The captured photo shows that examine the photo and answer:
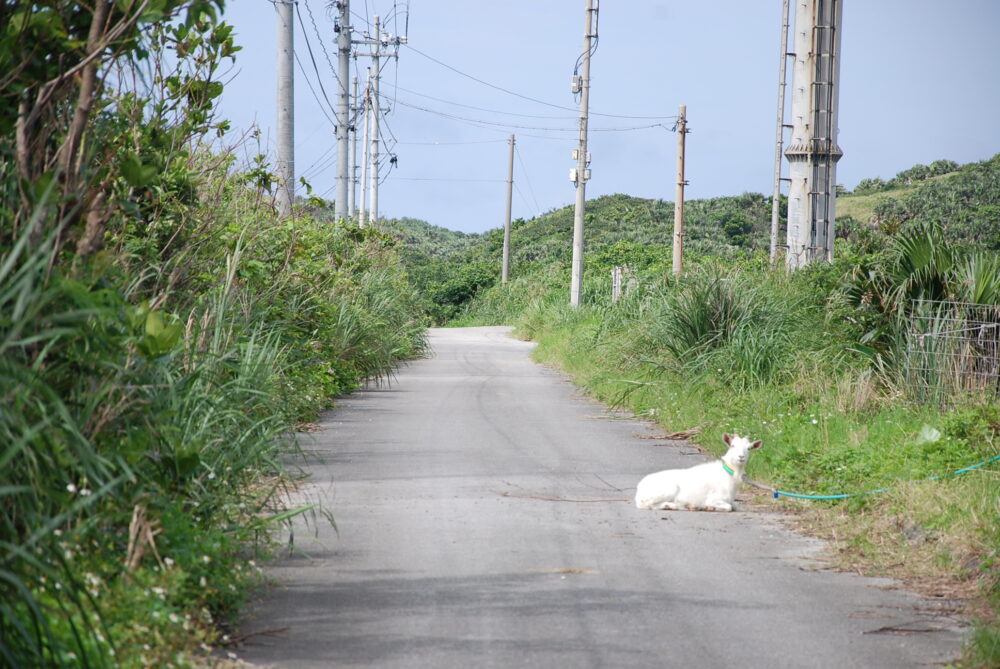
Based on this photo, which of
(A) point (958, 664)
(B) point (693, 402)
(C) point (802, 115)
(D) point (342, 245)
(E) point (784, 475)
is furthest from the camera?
(D) point (342, 245)

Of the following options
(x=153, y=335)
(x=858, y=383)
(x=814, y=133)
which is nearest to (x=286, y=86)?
(x=814, y=133)

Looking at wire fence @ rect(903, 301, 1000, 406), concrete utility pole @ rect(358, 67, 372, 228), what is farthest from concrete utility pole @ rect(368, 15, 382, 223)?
wire fence @ rect(903, 301, 1000, 406)

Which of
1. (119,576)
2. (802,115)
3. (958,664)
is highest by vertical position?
(802,115)

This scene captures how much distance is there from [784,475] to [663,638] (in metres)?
4.46

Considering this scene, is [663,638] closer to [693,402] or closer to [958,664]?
[958,664]

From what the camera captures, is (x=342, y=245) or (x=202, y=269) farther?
(x=342, y=245)

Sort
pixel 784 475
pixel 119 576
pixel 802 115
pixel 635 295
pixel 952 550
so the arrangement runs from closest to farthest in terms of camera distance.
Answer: pixel 119 576 → pixel 952 550 → pixel 784 475 → pixel 802 115 → pixel 635 295

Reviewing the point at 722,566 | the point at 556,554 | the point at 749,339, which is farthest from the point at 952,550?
the point at 749,339

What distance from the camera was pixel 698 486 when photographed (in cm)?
880

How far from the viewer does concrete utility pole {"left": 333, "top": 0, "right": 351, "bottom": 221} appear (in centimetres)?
2689

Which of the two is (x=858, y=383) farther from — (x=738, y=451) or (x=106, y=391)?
(x=106, y=391)

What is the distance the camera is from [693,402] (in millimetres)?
13438

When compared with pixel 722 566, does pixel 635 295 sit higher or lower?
higher

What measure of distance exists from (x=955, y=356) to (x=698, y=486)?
3.29 m
